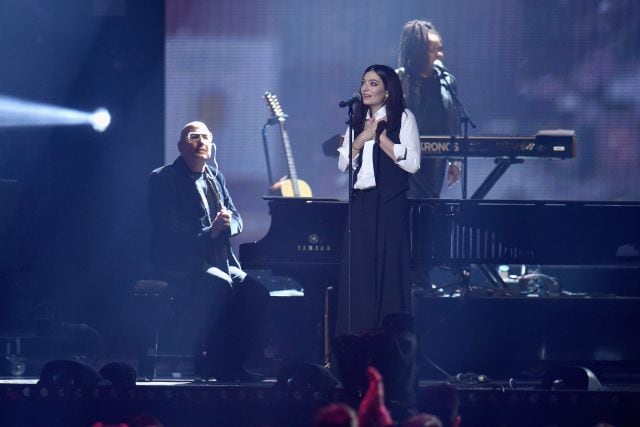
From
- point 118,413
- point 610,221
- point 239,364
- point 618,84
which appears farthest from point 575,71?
point 118,413

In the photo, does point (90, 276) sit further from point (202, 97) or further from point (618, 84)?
point (618, 84)

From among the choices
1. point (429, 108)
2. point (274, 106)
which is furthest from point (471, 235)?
point (274, 106)

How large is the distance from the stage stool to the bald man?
7 centimetres

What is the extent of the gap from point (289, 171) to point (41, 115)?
185cm

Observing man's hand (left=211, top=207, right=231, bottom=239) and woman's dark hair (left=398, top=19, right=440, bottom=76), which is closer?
man's hand (left=211, top=207, right=231, bottom=239)

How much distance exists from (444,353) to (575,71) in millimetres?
2494

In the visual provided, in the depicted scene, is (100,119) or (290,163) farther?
(100,119)

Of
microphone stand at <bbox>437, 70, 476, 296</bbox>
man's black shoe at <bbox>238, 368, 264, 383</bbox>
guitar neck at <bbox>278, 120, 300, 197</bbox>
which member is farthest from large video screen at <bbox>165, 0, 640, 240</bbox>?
man's black shoe at <bbox>238, 368, 264, 383</bbox>

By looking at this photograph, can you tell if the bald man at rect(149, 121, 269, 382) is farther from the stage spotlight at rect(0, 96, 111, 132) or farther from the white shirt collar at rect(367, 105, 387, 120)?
the stage spotlight at rect(0, 96, 111, 132)

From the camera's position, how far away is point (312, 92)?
8.34 meters

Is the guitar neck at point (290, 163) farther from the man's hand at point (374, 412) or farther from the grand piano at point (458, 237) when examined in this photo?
the man's hand at point (374, 412)

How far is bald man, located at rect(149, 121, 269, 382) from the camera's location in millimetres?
6367

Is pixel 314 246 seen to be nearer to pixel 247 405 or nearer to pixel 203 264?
pixel 203 264

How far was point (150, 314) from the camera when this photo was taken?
253 inches
